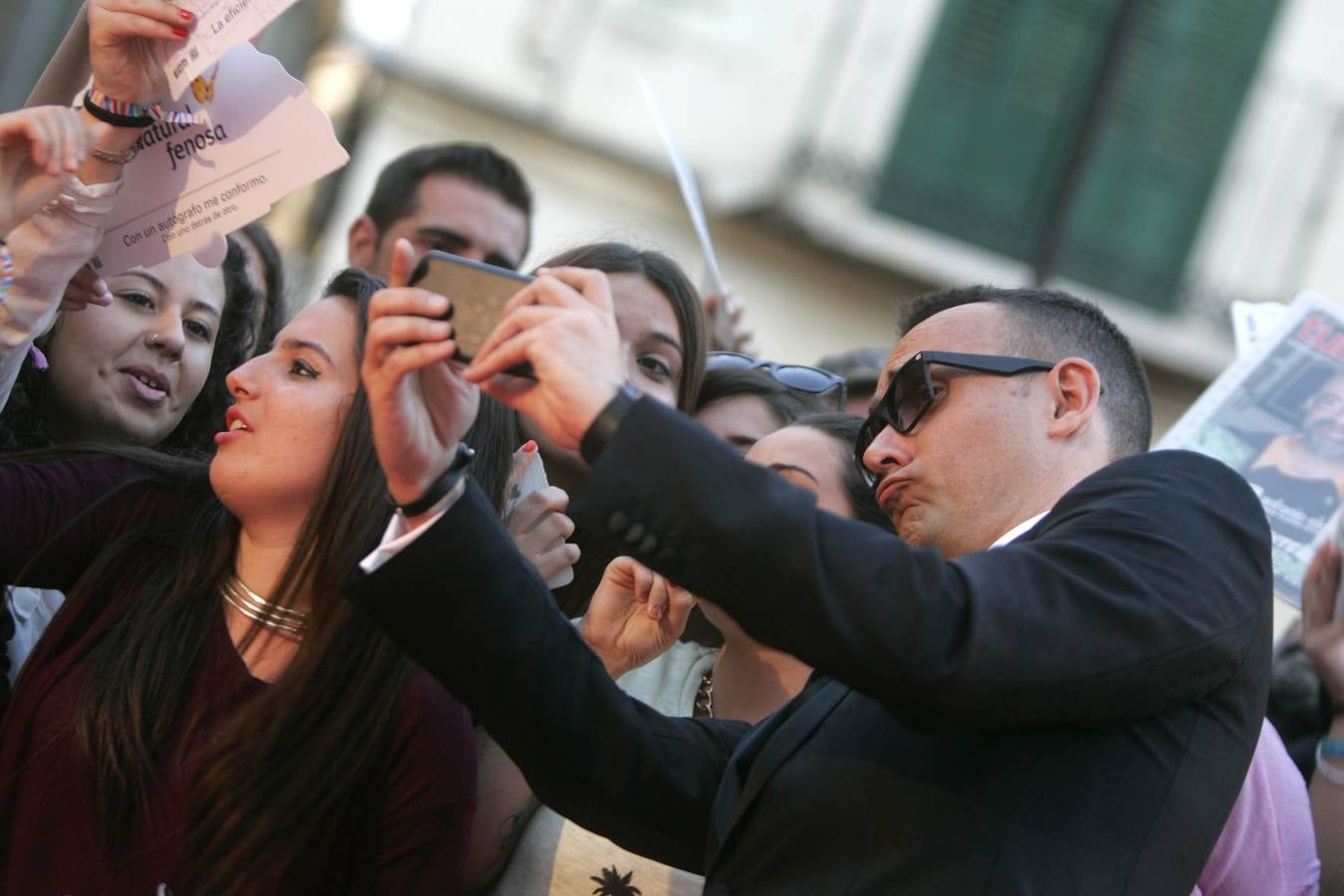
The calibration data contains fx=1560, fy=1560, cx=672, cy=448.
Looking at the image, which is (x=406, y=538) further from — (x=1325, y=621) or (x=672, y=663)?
(x=1325, y=621)

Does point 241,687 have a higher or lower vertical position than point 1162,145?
lower

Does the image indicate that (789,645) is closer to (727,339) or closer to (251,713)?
(251,713)

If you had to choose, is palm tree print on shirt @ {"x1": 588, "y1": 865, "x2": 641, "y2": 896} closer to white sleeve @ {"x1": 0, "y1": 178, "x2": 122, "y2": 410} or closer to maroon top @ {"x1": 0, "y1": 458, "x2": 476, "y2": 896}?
maroon top @ {"x1": 0, "y1": 458, "x2": 476, "y2": 896}

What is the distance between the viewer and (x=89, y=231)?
2.30 meters

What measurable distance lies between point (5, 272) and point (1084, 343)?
157 cm

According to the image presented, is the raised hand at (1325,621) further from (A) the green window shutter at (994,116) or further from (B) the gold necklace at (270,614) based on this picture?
(A) the green window shutter at (994,116)

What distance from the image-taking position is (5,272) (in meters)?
2.19

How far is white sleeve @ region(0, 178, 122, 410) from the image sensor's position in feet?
7.24

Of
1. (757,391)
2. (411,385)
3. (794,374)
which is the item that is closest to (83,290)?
(411,385)

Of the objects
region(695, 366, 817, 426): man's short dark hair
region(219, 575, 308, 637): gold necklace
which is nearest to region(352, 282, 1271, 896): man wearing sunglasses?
region(219, 575, 308, 637): gold necklace

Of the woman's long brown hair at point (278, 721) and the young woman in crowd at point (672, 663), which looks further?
the young woman in crowd at point (672, 663)

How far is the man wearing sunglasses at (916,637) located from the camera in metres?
1.57

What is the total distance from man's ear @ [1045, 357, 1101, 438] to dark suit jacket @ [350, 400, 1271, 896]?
0.99ft

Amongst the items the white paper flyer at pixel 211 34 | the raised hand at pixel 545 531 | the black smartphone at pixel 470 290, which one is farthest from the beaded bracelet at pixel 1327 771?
the white paper flyer at pixel 211 34
